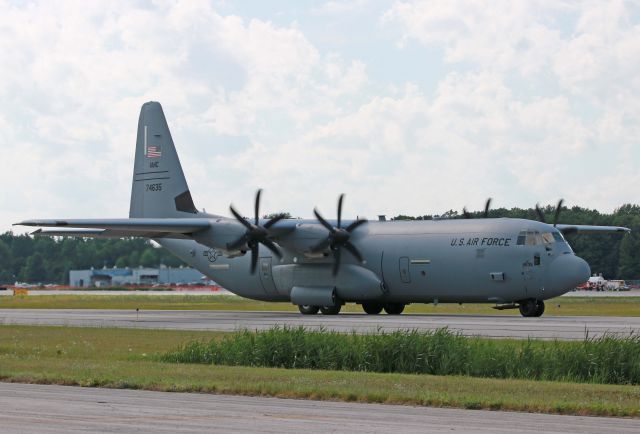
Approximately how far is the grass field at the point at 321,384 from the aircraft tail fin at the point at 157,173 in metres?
27.3

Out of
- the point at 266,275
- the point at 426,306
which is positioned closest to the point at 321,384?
the point at 266,275

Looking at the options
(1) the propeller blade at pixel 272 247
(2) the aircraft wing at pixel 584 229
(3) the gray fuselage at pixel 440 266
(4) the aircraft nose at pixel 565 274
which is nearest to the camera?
(4) the aircraft nose at pixel 565 274

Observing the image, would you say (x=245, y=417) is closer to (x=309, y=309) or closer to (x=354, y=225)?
(x=354, y=225)

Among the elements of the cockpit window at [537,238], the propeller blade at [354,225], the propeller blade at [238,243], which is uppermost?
the propeller blade at [354,225]

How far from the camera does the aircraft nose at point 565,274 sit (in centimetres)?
4156

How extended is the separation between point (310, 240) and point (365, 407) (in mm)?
30859

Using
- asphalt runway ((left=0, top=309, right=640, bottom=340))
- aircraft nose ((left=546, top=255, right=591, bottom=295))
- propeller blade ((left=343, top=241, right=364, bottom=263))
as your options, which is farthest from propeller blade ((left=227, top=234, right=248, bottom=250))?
aircraft nose ((left=546, top=255, right=591, bottom=295))

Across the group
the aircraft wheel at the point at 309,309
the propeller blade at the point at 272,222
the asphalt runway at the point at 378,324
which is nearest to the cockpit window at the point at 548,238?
the asphalt runway at the point at 378,324

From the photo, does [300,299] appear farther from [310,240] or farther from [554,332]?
[554,332]

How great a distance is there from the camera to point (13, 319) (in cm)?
4353

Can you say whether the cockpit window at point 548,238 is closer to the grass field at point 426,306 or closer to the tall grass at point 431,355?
the grass field at point 426,306

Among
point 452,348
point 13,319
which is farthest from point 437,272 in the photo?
point 452,348

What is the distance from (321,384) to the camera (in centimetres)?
1892

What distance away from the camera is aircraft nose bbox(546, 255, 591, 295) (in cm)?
4156
